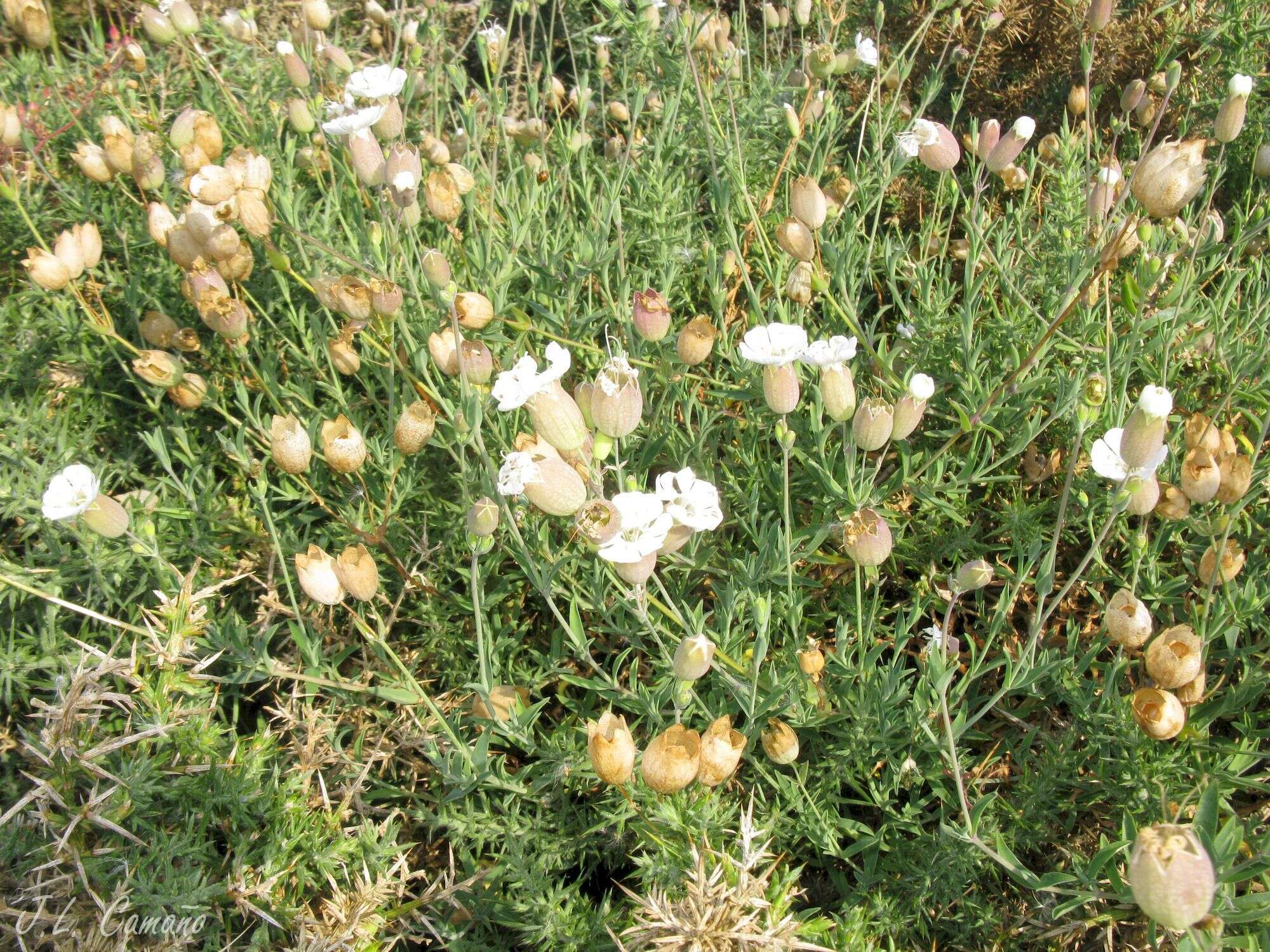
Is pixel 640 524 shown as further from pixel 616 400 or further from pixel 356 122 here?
pixel 356 122

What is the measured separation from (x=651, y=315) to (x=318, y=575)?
0.86 meters

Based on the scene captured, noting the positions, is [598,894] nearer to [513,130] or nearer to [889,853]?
[889,853]

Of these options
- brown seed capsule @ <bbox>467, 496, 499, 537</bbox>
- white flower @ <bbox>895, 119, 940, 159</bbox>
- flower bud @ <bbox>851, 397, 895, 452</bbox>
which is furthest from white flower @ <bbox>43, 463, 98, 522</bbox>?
white flower @ <bbox>895, 119, 940, 159</bbox>

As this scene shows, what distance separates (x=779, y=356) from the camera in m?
1.83

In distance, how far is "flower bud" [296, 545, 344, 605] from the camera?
175cm

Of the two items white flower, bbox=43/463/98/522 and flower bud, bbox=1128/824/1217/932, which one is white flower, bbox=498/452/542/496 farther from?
flower bud, bbox=1128/824/1217/932

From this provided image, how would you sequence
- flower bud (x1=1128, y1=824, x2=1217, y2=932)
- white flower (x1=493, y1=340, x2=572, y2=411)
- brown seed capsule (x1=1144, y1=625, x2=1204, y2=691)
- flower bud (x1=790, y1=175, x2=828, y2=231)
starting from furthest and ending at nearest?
flower bud (x1=790, y1=175, x2=828, y2=231), white flower (x1=493, y1=340, x2=572, y2=411), brown seed capsule (x1=1144, y1=625, x2=1204, y2=691), flower bud (x1=1128, y1=824, x2=1217, y2=932)

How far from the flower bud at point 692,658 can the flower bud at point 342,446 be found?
0.87 metres

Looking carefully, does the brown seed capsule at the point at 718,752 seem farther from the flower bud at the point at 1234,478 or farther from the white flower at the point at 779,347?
the flower bud at the point at 1234,478

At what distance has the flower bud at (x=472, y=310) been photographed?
2123 mm

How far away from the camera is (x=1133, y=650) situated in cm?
188

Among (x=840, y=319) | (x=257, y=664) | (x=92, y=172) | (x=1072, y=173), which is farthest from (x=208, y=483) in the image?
(x=1072, y=173)

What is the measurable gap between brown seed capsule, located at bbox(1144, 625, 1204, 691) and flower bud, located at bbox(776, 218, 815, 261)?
110 cm

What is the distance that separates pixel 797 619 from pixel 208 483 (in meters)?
1.54
